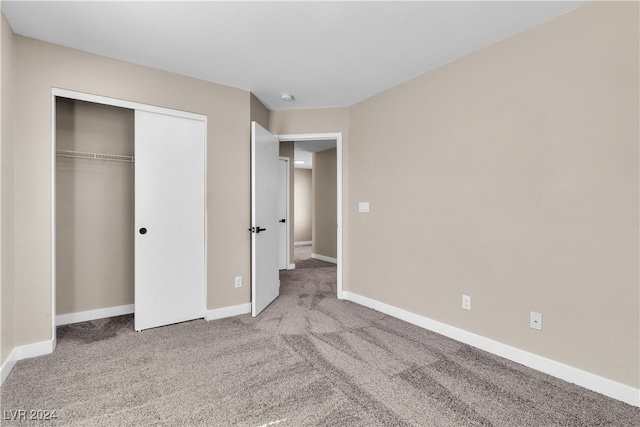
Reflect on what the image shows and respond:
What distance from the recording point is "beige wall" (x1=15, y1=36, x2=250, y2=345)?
2.26 metres

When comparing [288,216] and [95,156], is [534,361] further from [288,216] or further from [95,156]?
[288,216]

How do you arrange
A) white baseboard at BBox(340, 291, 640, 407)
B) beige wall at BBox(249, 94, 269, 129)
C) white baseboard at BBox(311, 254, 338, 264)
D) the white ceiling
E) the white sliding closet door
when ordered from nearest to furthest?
white baseboard at BBox(340, 291, 640, 407) → the white ceiling → the white sliding closet door → beige wall at BBox(249, 94, 269, 129) → white baseboard at BBox(311, 254, 338, 264)

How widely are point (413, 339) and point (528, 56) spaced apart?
2.36 metres

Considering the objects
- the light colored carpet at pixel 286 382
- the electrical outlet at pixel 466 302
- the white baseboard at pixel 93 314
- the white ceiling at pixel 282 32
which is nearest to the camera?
the light colored carpet at pixel 286 382

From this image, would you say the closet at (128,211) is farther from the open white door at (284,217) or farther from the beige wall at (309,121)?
the open white door at (284,217)

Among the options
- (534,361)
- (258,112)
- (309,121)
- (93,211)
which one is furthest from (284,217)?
(534,361)

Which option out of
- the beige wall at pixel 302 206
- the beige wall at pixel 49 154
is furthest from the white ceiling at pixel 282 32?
the beige wall at pixel 302 206

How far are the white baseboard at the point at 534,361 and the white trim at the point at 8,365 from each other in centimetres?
309

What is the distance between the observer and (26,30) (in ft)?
7.20

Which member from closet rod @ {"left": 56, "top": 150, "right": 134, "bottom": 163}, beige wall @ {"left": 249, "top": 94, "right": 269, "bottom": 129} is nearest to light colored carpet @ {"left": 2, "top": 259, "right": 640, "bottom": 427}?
closet rod @ {"left": 56, "top": 150, "right": 134, "bottom": 163}

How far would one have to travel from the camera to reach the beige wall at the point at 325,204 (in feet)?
21.2

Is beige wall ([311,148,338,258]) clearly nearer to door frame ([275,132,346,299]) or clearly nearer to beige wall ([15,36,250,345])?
door frame ([275,132,346,299])

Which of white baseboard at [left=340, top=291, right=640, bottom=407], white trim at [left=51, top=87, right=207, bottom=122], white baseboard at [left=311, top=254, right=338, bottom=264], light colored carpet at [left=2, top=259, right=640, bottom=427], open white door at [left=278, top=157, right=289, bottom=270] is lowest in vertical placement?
light colored carpet at [left=2, top=259, right=640, bottom=427]

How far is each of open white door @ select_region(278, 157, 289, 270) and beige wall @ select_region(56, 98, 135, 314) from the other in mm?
2789
